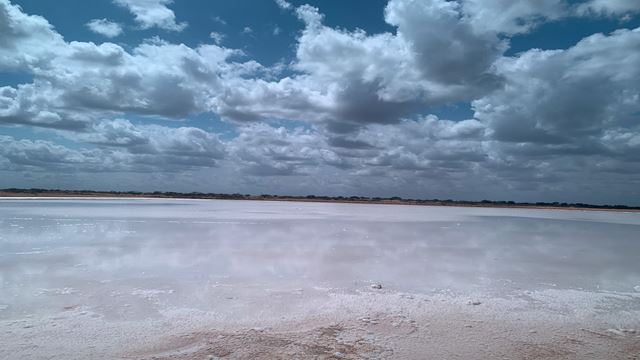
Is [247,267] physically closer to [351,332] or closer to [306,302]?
[306,302]

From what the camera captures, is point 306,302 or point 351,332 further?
point 306,302

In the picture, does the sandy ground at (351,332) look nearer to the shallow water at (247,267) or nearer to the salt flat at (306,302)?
the salt flat at (306,302)

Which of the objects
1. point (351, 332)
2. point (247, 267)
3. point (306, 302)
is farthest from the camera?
point (247, 267)

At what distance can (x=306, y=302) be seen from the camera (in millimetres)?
Result: 6738

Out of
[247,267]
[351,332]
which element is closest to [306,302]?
[351,332]

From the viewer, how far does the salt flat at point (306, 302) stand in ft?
16.4

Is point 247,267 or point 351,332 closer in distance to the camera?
point 351,332

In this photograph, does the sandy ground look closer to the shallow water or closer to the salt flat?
the salt flat

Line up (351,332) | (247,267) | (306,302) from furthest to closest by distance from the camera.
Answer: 1. (247,267)
2. (306,302)
3. (351,332)

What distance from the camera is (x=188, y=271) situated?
8.76 m

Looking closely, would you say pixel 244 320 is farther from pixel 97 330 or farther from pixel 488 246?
pixel 488 246

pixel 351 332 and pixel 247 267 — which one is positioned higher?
pixel 247 267

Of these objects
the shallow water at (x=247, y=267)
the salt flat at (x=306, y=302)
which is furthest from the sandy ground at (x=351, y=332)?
the shallow water at (x=247, y=267)

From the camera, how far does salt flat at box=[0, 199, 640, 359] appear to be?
16.4ft
